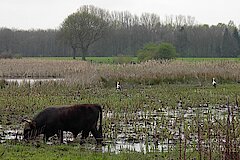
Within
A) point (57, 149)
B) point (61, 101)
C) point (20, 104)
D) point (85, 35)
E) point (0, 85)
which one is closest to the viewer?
point (57, 149)

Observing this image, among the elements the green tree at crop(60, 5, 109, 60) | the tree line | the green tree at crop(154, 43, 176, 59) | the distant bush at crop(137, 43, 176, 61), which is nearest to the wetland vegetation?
the distant bush at crop(137, 43, 176, 61)

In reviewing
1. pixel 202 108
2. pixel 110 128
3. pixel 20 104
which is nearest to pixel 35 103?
pixel 20 104

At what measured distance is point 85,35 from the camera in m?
67.0

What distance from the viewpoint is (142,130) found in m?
12.6

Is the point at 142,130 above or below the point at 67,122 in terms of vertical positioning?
below

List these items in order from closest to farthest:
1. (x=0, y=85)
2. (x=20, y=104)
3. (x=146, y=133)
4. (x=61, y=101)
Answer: (x=146, y=133)
(x=20, y=104)
(x=61, y=101)
(x=0, y=85)

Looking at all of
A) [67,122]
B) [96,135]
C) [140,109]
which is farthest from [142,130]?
[140,109]

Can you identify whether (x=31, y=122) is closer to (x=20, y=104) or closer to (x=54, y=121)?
(x=54, y=121)

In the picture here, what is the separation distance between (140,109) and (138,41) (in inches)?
2780

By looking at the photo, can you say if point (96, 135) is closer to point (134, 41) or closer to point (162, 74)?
point (162, 74)

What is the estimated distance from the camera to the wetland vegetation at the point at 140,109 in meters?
9.28

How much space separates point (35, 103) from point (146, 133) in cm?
730

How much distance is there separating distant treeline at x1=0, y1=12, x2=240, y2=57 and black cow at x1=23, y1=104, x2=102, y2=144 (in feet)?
225

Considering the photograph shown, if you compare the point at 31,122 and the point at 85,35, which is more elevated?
the point at 85,35
